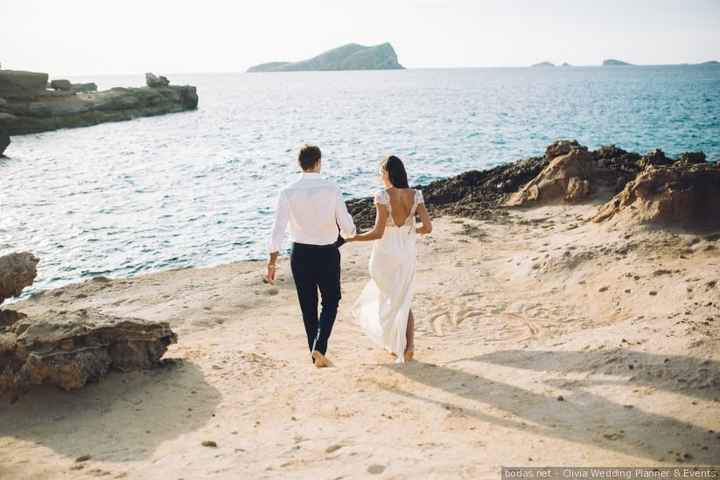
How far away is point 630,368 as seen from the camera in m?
5.37

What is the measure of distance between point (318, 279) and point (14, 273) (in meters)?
4.68

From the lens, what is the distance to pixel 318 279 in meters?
6.21

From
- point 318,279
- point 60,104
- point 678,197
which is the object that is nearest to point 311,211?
point 318,279

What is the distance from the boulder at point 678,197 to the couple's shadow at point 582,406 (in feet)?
18.5

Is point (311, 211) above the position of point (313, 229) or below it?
above

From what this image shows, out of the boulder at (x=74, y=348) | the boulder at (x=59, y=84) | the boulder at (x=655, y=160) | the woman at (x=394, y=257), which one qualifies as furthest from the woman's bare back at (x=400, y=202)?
the boulder at (x=59, y=84)

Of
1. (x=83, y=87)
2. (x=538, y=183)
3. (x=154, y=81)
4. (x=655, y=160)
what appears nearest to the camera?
(x=655, y=160)

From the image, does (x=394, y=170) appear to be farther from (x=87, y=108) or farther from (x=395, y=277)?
(x=87, y=108)

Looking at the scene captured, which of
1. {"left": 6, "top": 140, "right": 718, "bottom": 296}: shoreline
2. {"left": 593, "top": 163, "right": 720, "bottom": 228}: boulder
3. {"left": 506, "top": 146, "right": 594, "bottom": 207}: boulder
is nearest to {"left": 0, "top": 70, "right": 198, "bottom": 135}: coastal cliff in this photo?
{"left": 6, "top": 140, "right": 718, "bottom": 296}: shoreline

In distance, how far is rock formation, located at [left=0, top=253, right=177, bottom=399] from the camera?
19.0 ft

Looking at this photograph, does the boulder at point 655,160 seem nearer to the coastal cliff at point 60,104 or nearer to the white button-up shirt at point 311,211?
the white button-up shirt at point 311,211

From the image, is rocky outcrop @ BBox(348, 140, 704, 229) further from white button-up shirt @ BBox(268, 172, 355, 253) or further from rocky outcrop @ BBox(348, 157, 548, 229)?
white button-up shirt @ BBox(268, 172, 355, 253)

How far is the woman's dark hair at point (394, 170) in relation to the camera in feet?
20.2

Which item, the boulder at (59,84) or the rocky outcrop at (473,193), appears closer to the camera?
the rocky outcrop at (473,193)
